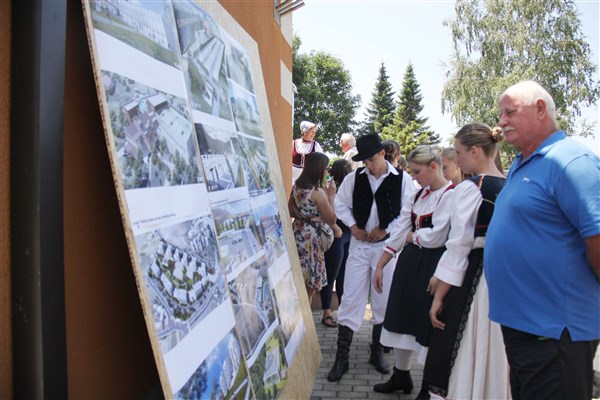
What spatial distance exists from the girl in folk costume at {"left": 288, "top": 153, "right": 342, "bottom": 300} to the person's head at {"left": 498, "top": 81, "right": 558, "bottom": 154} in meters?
2.51

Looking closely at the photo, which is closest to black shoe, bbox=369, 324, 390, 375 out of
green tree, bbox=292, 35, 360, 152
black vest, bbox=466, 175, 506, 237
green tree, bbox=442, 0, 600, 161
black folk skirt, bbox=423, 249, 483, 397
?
black folk skirt, bbox=423, 249, 483, 397

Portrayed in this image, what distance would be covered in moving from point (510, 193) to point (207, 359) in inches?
59.1

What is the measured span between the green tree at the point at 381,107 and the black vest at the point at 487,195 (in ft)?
186

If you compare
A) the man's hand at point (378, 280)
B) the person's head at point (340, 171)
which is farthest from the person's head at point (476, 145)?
the person's head at point (340, 171)

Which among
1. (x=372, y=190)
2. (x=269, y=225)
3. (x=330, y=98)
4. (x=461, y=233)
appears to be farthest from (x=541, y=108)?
(x=330, y=98)

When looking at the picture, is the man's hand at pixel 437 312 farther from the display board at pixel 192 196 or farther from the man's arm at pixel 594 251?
the man's arm at pixel 594 251

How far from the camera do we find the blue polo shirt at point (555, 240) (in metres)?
1.89

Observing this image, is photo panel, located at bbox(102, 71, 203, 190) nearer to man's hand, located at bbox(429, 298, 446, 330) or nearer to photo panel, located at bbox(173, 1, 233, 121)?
photo panel, located at bbox(173, 1, 233, 121)

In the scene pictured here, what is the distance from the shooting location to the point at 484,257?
232 cm

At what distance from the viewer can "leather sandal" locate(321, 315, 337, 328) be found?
17.7ft

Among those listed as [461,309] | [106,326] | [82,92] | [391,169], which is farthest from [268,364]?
[391,169]

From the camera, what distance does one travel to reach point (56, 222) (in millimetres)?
1441

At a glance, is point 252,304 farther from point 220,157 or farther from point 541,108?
point 541,108

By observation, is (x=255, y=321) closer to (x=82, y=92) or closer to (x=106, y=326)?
(x=106, y=326)
